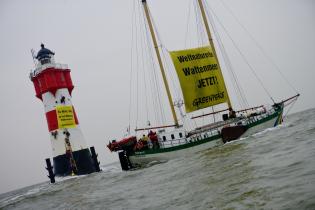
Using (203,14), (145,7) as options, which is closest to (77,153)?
(145,7)

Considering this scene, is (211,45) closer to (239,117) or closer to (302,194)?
(239,117)

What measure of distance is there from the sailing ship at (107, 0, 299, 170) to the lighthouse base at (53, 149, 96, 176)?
38.7ft

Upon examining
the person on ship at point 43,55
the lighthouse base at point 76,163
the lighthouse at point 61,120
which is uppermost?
the person on ship at point 43,55

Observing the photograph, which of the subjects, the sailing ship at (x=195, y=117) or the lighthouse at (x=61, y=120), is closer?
the sailing ship at (x=195, y=117)

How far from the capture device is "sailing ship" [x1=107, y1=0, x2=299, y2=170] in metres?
32.1

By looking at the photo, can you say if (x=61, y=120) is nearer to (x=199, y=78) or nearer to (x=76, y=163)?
(x=76, y=163)

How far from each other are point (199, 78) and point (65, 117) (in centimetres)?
1938

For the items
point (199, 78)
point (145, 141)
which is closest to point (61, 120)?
point (145, 141)

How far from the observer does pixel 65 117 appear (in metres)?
44.6

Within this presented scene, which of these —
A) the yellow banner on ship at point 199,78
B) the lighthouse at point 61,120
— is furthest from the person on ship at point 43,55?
the yellow banner on ship at point 199,78

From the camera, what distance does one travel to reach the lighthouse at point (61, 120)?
143 ft

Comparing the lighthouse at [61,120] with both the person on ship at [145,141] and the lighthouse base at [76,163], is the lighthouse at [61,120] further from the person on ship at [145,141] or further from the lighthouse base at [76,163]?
the person on ship at [145,141]

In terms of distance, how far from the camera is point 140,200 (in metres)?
13.0

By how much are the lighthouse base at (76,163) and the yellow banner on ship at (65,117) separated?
396cm
